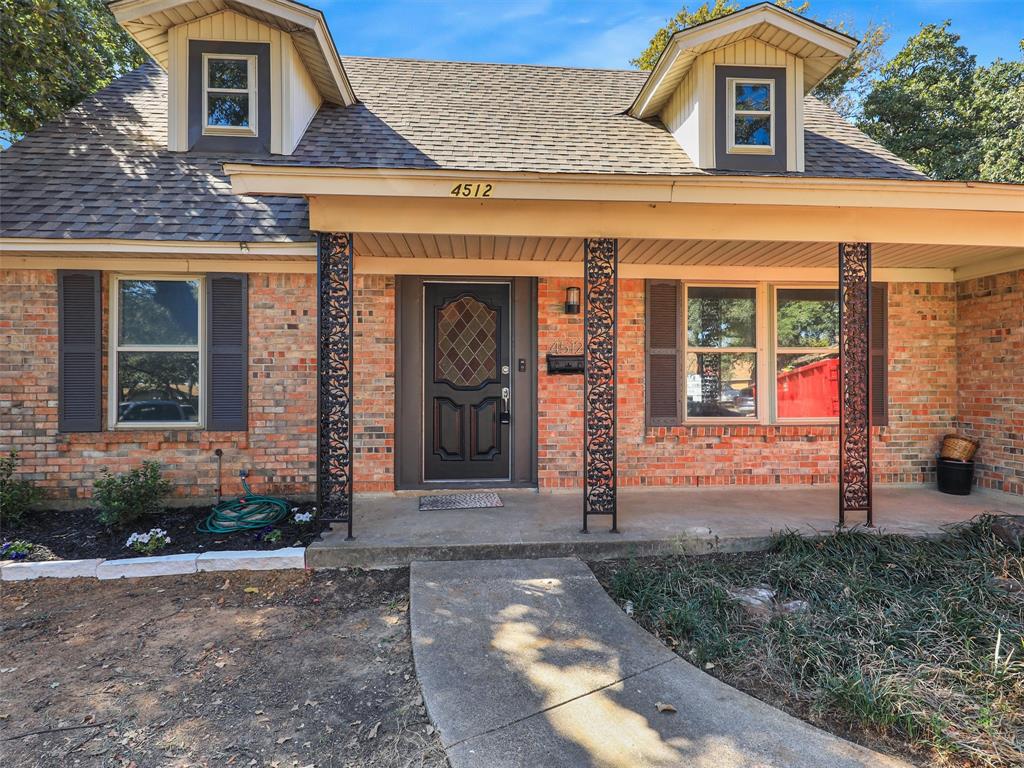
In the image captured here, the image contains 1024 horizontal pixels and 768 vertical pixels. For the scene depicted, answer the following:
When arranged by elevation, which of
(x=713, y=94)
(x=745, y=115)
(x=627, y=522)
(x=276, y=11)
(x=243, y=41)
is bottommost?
(x=627, y=522)

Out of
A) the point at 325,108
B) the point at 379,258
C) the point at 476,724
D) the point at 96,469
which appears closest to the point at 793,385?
the point at 379,258

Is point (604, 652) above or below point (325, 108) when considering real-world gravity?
below

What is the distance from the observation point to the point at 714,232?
411 cm

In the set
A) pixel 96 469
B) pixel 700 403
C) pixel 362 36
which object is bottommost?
pixel 96 469

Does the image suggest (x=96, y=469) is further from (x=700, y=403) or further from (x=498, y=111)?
(x=700, y=403)

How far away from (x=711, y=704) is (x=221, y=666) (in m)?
2.37

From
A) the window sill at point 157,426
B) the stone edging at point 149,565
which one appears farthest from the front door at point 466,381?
the window sill at point 157,426

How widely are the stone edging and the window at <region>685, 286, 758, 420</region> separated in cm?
421

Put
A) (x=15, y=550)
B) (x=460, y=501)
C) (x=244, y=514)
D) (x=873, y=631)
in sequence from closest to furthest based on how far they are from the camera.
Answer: (x=873, y=631), (x=15, y=550), (x=244, y=514), (x=460, y=501)

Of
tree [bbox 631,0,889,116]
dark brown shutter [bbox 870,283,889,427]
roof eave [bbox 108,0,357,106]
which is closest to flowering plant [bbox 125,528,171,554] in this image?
roof eave [bbox 108,0,357,106]

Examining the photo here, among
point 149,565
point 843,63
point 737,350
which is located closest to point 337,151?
point 149,565

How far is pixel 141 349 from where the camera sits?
498cm

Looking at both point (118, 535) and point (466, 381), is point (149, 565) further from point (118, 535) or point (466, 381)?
point (466, 381)

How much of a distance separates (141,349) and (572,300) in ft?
14.1
